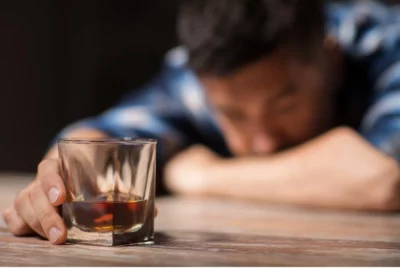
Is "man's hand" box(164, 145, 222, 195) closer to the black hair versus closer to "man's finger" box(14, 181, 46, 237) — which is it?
the black hair

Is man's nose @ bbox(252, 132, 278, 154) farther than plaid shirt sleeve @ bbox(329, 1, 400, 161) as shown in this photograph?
Yes

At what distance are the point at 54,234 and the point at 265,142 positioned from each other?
104 cm

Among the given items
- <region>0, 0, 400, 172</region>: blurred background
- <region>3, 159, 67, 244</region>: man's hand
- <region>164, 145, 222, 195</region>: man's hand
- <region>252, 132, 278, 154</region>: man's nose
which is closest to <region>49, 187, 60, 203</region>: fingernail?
<region>3, 159, 67, 244</region>: man's hand

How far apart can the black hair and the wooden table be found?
0.51 m

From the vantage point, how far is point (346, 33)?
5.97ft

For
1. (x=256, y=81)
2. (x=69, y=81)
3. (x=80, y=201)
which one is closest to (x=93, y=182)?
(x=80, y=201)

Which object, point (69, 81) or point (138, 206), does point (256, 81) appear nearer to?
point (138, 206)

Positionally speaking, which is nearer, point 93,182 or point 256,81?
point 93,182

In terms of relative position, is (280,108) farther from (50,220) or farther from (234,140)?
(50,220)

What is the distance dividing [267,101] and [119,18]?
118cm

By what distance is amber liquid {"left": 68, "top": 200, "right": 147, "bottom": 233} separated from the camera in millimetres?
696

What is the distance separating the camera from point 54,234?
2.34 ft

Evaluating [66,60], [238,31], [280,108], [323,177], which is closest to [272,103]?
[280,108]

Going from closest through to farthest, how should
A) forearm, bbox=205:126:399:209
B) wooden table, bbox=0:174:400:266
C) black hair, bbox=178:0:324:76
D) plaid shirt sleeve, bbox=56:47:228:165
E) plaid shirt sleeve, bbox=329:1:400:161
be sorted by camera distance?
wooden table, bbox=0:174:400:266, forearm, bbox=205:126:399:209, plaid shirt sleeve, bbox=329:1:400:161, black hair, bbox=178:0:324:76, plaid shirt sleeve, bbox=56:47:228:165
